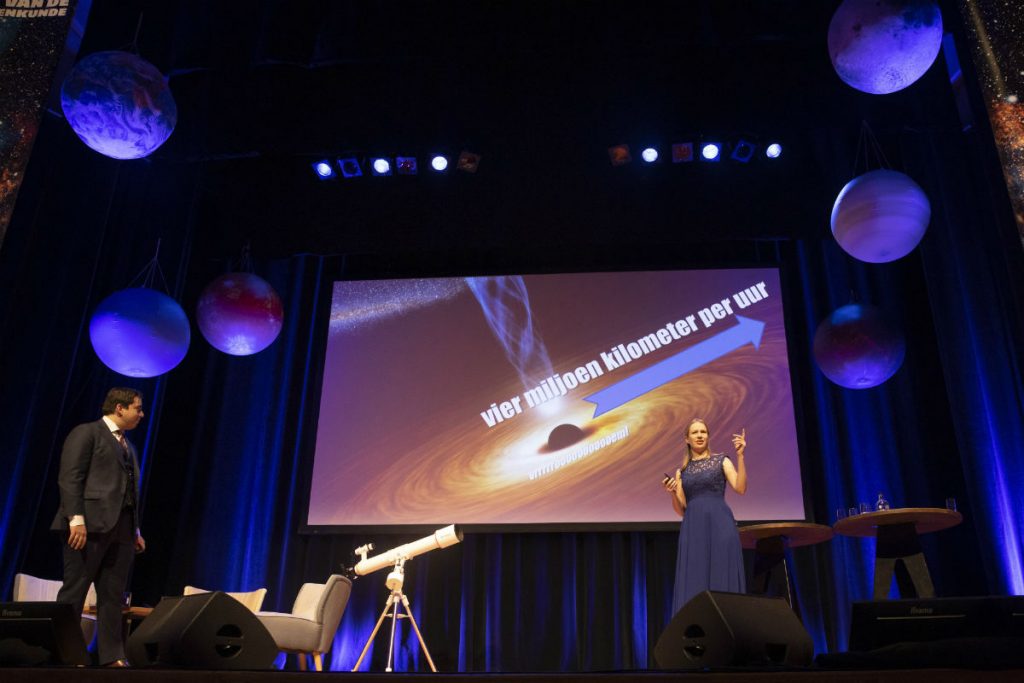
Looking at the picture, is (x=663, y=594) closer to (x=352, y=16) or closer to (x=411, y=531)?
(x=411, y=531)

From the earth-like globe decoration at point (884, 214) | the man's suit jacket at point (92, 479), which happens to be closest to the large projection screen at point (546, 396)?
the earth-like globe decoration at point (884, 214)

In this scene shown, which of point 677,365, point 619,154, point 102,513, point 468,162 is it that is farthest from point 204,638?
point 677,365

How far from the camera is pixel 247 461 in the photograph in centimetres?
647

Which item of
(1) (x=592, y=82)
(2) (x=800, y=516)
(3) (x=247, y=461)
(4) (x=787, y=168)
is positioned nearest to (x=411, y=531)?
(3) (x=247, y=461)

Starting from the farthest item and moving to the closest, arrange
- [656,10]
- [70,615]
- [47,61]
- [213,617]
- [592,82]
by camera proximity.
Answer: [592,82] → [656,10] → [47,61] → [70,615] → [213,617]

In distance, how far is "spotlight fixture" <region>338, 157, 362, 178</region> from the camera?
588 centimetres

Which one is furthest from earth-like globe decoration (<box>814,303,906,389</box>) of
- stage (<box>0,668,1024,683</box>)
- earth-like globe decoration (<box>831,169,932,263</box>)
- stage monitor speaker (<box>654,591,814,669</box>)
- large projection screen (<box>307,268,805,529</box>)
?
stage (<box>0,668,1024,683</box>)

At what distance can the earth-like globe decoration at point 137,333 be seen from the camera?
473 centimetres

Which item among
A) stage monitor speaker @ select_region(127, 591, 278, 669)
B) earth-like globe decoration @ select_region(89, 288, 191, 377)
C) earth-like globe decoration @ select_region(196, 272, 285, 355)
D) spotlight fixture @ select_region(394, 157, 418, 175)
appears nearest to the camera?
stage monitor speaker @ select_region(127, 591, 278, 669)

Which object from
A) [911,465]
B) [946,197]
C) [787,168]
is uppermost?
[787,168]

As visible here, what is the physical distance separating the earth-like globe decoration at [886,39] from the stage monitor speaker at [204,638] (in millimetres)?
3056

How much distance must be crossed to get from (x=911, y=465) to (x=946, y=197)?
184 centimetres

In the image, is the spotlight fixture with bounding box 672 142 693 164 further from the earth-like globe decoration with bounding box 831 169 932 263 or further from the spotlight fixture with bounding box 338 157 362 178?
the spotlight fixture with bounding box 338 157 362 178

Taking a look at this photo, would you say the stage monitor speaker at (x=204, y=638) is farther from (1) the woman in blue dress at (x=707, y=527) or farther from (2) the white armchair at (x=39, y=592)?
(2) the white armchair at (x=39, y=592)
